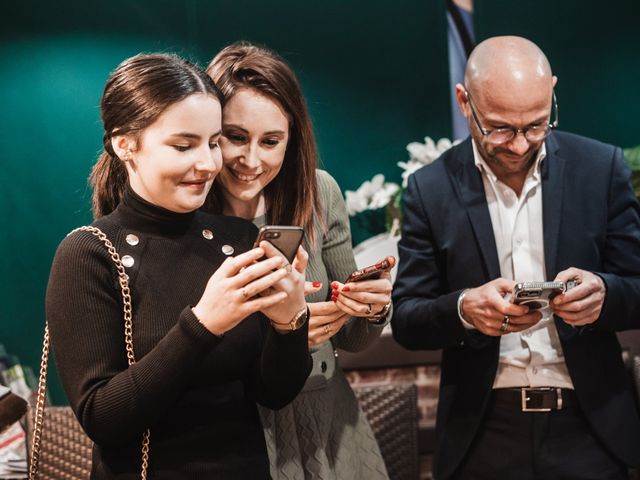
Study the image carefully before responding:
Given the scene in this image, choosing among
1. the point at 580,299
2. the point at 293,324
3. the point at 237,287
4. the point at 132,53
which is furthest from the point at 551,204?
the point at 132,53

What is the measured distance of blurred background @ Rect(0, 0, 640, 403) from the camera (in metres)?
4.19

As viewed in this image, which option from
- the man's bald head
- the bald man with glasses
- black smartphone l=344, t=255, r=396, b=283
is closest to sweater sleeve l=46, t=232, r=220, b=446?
black smartphone l=344, t=255, r=396, b=283

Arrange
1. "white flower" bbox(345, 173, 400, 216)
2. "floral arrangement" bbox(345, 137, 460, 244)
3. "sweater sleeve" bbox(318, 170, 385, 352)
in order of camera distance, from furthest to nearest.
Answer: "white flower" bbox(345, 173, 400, 216) < "floral arrangement" bbox(345, 137, 460, 244) < "sweater sleeve" bbox(318, 170, 385, 352)

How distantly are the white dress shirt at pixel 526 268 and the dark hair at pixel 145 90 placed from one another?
36.2 inches

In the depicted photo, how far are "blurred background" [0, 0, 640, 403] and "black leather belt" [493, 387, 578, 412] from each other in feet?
7.25

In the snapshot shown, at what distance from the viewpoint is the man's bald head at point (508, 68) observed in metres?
2.21

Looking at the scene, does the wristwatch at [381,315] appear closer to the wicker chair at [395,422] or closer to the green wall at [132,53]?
the wicker chair at [395,422]

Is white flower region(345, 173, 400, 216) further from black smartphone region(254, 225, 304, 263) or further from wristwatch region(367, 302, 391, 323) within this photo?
black smartphone region(254, 225, 304, 263)

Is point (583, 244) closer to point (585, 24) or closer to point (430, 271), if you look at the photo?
point (430, 271)

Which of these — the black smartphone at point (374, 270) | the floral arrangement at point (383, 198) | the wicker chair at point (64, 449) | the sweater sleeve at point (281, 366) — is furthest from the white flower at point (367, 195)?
the sweater sleeve at point (281, 366)

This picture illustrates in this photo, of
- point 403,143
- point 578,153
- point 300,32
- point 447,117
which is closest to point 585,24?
point 447,117

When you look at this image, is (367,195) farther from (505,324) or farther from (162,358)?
(162,358)

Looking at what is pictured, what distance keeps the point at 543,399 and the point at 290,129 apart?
982 mm

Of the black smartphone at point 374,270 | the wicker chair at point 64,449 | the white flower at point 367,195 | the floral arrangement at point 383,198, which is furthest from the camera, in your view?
the white flower at point 367,195
